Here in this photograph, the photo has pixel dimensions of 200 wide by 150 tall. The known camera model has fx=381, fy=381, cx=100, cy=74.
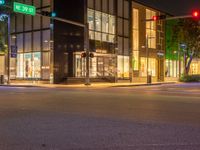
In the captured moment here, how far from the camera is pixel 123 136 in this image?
9102 millimetres

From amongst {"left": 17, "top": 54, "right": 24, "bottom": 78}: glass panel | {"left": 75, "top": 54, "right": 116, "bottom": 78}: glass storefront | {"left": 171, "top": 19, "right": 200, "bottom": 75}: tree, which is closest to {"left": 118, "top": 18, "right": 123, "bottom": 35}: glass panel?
{"left": 75, "top": 54, "right": 116, "bottom": 78}: glass storefront

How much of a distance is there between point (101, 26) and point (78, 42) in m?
5.11

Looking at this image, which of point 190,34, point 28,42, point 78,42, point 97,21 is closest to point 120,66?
point 97,21

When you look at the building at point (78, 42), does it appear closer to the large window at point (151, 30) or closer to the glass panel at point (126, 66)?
the glass panel at point (126, 66)

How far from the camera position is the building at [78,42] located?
4825 cm

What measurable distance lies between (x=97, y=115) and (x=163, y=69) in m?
56.7

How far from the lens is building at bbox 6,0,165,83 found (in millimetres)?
48250

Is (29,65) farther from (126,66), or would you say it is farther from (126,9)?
(126,9)

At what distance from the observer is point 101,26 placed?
52.7m

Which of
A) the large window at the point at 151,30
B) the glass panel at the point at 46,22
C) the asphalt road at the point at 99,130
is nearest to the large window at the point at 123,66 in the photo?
the large window at the point at 151,30

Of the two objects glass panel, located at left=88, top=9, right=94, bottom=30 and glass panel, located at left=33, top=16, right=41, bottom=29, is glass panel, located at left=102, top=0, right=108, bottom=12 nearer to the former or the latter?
glass panel, located at left=88, top=9, right=94, bottom=30

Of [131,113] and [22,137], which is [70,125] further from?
[131,113]

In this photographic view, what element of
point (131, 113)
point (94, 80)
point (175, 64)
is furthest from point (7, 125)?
point (175, 64)

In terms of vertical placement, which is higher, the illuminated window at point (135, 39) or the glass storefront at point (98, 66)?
the illuminated window at point (135, 39)
